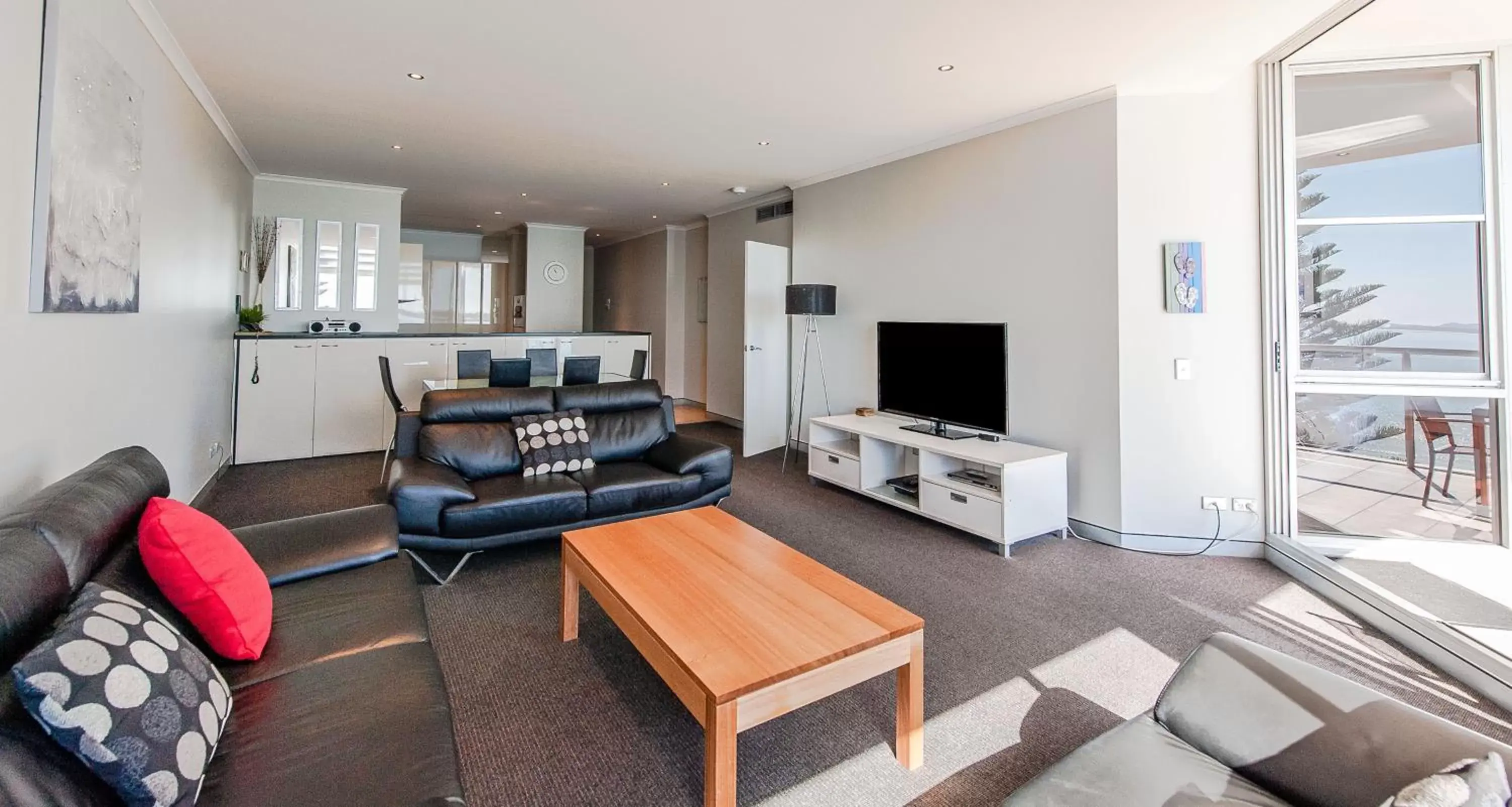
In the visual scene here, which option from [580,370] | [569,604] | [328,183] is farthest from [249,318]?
[569,604]

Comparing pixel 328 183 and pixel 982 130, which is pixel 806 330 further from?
pixel 328 183

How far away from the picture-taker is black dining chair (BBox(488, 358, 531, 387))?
4.80 meters

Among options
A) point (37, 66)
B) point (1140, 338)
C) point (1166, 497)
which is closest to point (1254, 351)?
point (1140, 338)

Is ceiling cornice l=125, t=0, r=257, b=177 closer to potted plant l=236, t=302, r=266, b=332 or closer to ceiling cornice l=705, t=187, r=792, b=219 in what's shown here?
potted plant l=236, t=302, r=266, b=332

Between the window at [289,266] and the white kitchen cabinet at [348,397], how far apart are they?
1163mm

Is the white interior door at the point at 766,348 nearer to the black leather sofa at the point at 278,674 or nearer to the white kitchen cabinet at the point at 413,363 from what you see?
the white kitchen cabinet at the point at 413,363

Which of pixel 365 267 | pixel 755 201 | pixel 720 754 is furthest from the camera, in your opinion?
pixel 755 201

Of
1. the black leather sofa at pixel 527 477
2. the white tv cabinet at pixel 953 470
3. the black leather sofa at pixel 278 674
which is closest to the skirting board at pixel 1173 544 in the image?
the white tv cabinet at pixel 953 470

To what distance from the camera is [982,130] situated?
4301mm

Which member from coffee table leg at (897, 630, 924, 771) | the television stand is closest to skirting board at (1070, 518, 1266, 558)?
the television stand

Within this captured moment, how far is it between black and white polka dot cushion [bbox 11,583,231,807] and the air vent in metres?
5.92

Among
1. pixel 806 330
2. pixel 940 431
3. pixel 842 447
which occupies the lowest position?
pixel 842 447

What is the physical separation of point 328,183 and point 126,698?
6742 mm

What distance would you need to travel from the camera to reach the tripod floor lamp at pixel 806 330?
5391 millimetres
